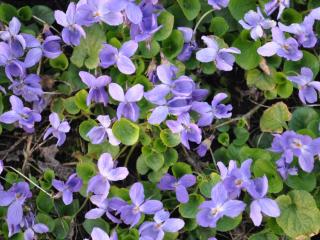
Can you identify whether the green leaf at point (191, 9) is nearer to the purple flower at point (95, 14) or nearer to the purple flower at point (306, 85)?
the purple flower at point (95, 14)

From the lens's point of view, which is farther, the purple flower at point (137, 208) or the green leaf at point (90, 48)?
the green leaf at point (90, 48)

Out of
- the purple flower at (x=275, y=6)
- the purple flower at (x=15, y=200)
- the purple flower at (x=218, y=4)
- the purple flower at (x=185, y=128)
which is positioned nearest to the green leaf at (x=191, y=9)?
the purple flower at (x=218, y=4)

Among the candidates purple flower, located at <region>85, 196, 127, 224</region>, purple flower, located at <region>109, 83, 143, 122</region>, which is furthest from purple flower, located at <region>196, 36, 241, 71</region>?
purple flower, located at <region>85, 196, 127, 224</region>

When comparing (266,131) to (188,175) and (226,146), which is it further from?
(188,175)

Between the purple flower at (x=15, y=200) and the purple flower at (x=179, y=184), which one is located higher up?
the purple flower at (x=179, y=184)

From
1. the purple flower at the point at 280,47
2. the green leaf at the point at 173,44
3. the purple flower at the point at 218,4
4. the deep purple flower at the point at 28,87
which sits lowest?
the deep purple flower at the point at 28,87

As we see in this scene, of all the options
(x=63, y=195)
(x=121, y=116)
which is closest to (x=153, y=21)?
(x=121, y=116)

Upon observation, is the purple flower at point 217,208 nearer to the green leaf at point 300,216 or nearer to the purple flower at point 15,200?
the green leaf at point 300,216

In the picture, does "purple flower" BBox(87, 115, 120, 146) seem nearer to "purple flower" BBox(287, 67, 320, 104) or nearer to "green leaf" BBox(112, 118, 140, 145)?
"green leaf" BBox(112, 118, 140, 145)

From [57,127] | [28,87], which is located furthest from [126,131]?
[28,87]
